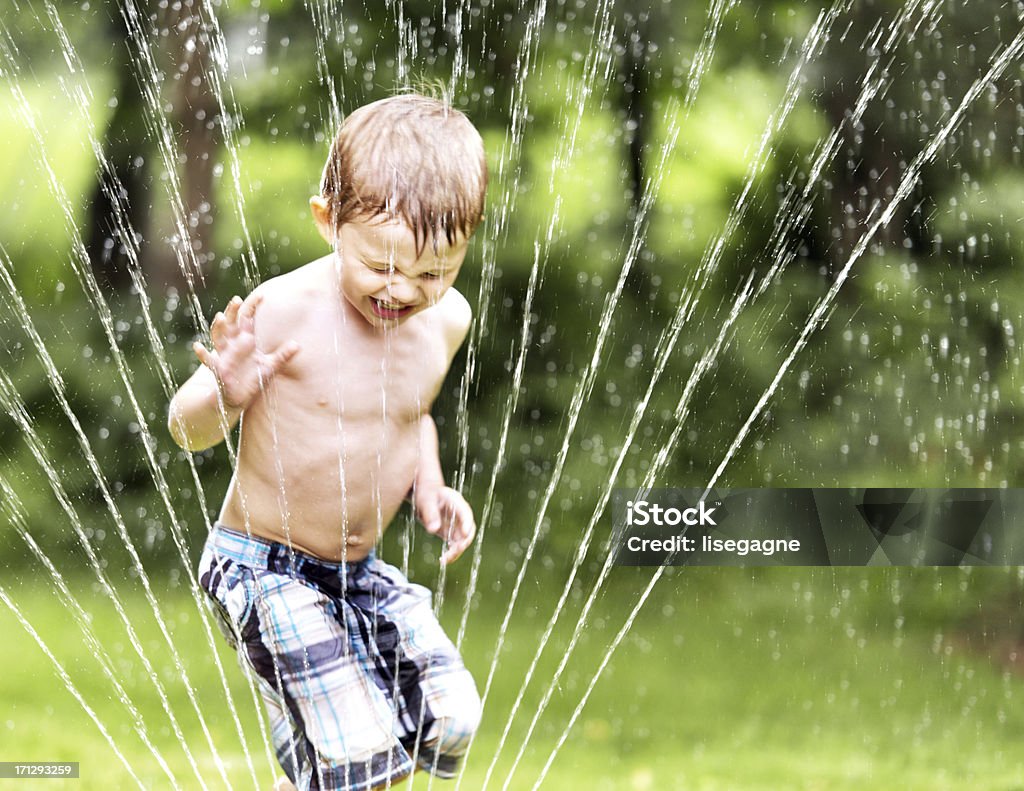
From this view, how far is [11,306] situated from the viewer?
2822 mm

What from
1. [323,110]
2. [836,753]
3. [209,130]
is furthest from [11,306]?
[836,753]

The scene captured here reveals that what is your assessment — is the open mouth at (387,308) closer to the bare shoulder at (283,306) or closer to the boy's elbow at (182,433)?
the bare shoulder at (283,306)

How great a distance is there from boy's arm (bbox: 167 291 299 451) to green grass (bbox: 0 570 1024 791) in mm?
1035

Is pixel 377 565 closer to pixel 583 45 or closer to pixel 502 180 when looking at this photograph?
pixel 502 180

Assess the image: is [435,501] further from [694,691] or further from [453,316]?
[694,691]

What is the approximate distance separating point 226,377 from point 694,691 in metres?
1.49

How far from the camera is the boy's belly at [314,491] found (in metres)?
1.59

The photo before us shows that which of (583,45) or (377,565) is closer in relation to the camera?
(377,565)

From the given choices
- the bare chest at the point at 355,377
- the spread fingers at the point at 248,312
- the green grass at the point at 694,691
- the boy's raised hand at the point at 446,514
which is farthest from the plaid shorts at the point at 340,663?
the green grass at the point at 694,691

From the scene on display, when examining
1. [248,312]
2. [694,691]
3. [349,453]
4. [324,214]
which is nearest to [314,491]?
[349,453]

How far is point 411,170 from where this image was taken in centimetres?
150

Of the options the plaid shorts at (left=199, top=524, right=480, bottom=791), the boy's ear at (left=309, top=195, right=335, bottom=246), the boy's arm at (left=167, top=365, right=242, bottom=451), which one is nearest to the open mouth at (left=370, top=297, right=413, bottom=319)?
the boy's ear at (left=309, top=195, right=335, bottom=246)

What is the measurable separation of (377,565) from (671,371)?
54.6 inches

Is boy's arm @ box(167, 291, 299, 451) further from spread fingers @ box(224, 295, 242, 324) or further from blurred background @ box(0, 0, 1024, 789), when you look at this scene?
blurred background @ box(0, 0, 1024, 789)
